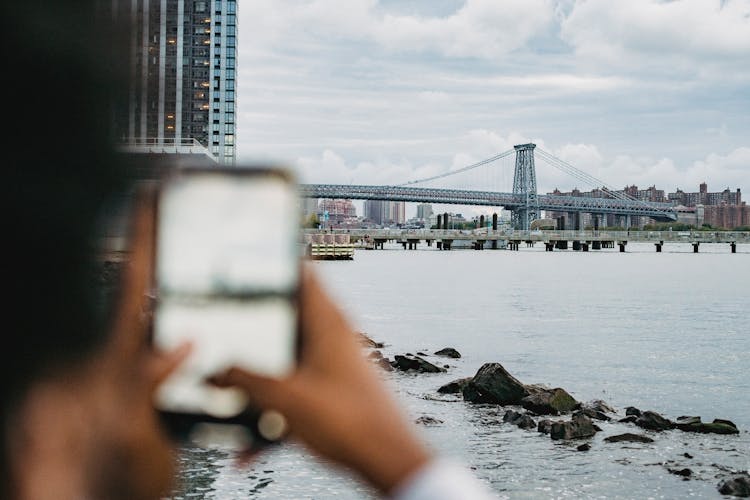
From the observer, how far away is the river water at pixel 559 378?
13.6m

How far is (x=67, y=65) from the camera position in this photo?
1.95 ft

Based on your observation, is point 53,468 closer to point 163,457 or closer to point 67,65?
point 163,457

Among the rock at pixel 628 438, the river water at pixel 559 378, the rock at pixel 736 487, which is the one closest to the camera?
the river water at pixel 559 378

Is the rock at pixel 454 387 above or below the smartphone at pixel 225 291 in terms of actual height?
below

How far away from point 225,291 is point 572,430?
696 inches

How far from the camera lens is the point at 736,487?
1383 centimetres

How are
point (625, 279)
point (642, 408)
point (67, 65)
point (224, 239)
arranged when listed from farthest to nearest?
point (625, 279) < point (642, 408) < point (224, 239) < point (67, 65)

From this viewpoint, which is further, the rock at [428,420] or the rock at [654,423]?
the rock at [654,423]

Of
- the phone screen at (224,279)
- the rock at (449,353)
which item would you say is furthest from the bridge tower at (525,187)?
the phone screen at (224,279)

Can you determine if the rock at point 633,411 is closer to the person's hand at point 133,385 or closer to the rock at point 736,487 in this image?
the rock at point 736,487

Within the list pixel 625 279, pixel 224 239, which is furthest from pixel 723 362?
pixel 625 279

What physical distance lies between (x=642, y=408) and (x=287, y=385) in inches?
884

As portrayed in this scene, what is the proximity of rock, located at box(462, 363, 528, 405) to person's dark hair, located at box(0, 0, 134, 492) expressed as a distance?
67.6ft

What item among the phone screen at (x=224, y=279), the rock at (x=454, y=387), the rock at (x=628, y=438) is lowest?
the rock at (x=628, y=438)
